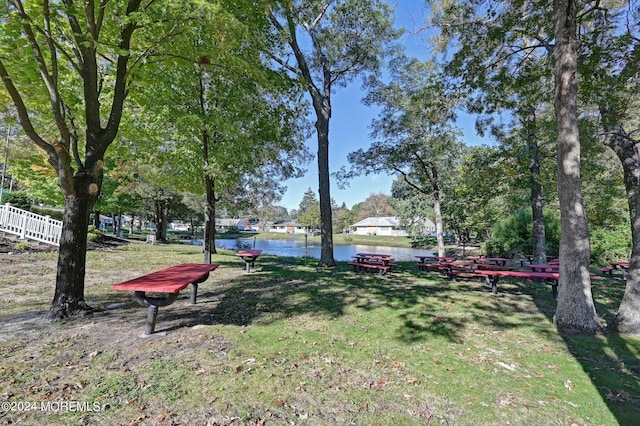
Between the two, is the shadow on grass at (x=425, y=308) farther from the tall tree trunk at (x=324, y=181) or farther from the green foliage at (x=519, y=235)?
the green foliage at (x=519, y=235)

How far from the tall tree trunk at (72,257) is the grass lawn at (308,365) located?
0.29 metres

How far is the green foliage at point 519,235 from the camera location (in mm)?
16062

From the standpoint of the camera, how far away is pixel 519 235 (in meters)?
17.0

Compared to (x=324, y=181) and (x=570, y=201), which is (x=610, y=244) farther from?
(x=324, y=181)

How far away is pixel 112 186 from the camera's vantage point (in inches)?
680

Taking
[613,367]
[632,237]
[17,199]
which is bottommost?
[613,367]

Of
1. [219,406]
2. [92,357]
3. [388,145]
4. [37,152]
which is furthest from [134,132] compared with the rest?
[37,152]

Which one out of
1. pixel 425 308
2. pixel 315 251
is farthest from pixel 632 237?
pixel 315 251

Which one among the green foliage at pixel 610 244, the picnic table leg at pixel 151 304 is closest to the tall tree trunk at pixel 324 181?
the picnic table leg at pixel 151 304

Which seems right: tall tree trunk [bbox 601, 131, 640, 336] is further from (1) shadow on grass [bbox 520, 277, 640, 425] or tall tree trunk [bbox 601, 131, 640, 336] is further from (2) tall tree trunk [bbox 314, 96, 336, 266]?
(2) tall tree trunk [bbox 314, 96, 336, 266]

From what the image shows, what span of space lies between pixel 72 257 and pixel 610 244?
2074 centimetres

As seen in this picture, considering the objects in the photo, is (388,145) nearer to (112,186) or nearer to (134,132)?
(134,132)

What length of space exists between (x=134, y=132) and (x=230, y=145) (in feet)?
8.04

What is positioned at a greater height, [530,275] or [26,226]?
[26,226]
